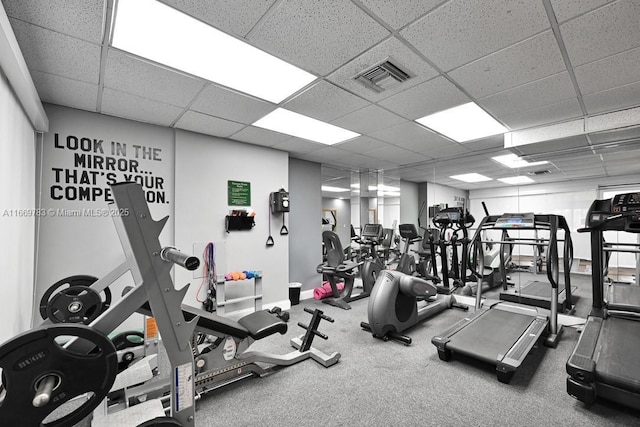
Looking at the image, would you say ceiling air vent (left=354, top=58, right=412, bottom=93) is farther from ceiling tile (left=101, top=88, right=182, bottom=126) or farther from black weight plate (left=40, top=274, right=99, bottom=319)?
black weight plate (left=40, top=274, right=99, bottom=319)

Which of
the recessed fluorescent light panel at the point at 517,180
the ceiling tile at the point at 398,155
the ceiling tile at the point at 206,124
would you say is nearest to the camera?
the ceiling tile at the point at 206,124

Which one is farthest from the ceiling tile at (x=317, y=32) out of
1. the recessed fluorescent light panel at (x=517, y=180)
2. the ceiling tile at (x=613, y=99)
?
the recessed fluorescent light panel at (x=517, y=180)

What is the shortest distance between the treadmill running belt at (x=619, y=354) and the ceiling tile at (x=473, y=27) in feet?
8.04

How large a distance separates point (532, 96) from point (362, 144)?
7.04 ft

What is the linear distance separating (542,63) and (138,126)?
13.6ft

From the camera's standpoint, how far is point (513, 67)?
2.18 meters

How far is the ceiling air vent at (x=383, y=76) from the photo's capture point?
7.17 ft

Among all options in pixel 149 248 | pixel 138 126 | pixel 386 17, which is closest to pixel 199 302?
pixel 138 126

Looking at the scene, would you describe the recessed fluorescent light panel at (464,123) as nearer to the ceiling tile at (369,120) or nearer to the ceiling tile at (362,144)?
the ceiling tile at (369,120)

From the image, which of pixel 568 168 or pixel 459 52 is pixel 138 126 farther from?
pixel 568 168

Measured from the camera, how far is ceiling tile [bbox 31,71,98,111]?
231cm

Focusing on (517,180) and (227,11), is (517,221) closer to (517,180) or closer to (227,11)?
(517,180)

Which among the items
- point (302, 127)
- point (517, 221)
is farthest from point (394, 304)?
point (302, 127)

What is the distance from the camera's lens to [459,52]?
6.52 feet
